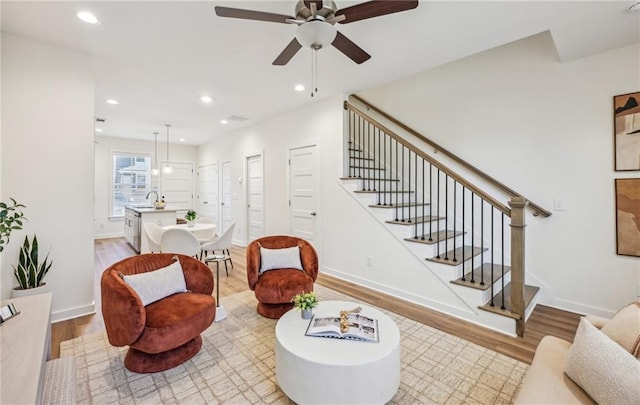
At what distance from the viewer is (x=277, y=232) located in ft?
17.7

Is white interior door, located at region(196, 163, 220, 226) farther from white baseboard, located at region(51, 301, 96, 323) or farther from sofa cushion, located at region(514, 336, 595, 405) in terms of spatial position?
sofa cushion, located at region(514, 336, 595, 405)

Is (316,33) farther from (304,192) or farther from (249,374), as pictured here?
(304,192)

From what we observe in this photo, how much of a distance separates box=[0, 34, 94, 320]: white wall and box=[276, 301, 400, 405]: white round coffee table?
2.64 metres

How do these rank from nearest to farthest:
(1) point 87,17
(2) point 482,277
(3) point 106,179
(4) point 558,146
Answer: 1. (1) point 87,17
2. (2) point 482,277
3. (4) point 558,146
4. (3) point 106,179

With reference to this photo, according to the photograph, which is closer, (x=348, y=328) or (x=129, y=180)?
(x=348, y=328)

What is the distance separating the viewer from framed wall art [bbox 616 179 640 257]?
8.55ft

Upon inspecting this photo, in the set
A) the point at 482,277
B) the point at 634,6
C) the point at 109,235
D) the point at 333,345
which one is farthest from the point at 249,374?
the point at 109,235

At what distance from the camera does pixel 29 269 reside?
2627mm

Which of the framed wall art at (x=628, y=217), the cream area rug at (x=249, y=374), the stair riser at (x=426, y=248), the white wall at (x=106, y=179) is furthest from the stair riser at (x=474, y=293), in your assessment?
the white wall at (x=106, y=179)

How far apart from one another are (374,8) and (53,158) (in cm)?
330

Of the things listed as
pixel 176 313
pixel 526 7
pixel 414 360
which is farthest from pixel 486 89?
pixel 176 313

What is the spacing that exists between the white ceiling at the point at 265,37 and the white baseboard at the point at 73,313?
2.71 metres

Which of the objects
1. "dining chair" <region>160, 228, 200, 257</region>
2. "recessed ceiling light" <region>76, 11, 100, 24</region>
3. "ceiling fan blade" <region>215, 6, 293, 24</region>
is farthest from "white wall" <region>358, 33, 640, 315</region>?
"recessed ceiling light" <region>76, 11, 100, 24</region>

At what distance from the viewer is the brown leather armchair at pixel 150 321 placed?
74.9 inches
